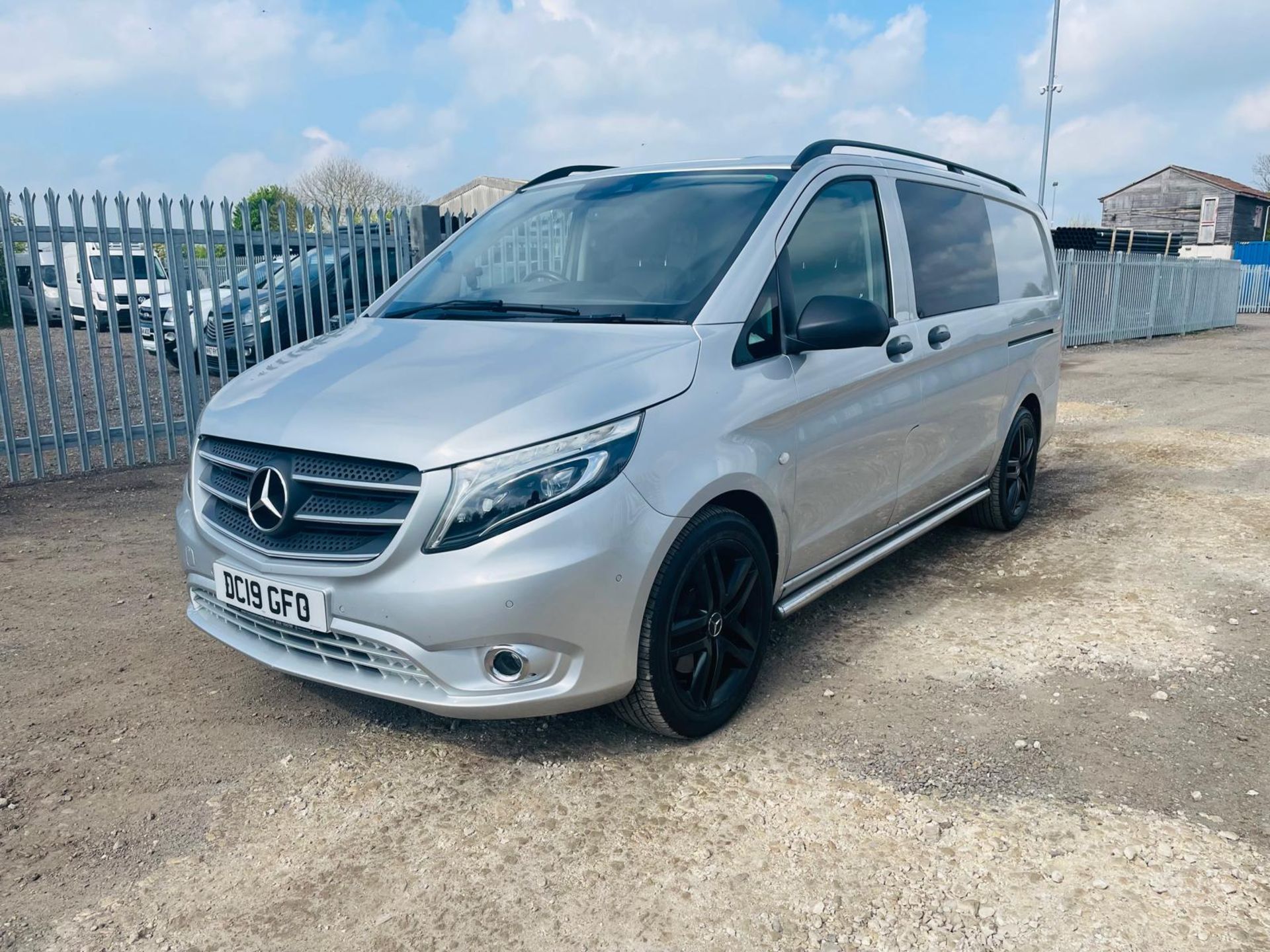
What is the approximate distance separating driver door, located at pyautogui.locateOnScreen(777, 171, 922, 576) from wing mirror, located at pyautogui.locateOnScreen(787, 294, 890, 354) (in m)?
0.09

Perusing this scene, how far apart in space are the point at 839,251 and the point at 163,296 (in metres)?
5.99

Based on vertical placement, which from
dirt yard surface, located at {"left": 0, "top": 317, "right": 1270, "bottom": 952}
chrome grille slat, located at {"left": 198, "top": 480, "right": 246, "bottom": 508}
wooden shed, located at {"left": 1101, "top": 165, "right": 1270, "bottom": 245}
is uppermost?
wooden shed, located at {"left": 1101, "top": 165, "right": 1270, "bottom": 245}

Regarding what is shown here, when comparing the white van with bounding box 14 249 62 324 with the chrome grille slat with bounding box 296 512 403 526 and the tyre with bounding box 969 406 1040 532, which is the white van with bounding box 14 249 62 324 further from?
the tyre with bounding box 969 406 1040 532

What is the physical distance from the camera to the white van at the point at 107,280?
6.99 metres

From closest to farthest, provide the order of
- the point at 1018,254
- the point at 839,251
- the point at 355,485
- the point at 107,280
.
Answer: the point at 355,485 < the point at 839,251 < the point at 1018,254 < the point at 107,280

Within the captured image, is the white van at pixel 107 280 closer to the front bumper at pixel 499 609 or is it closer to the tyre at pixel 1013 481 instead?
the front bumper at pixel 499 609

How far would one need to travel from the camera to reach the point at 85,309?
22.9 ft

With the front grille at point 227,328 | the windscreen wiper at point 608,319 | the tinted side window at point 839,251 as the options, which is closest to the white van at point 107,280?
the front grille at point 227,328

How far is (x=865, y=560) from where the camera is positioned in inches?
160

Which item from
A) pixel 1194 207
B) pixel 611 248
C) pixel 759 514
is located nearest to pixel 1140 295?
pixel 611 248

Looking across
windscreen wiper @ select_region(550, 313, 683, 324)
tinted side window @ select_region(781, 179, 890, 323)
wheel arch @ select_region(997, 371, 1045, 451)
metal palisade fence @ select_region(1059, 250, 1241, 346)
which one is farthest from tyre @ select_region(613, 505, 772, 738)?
metal palisade fence @ select_region(1059, 250, 1241, 346)

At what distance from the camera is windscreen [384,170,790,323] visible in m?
3.39

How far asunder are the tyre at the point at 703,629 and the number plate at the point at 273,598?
0.92m

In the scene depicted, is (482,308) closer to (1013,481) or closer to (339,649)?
(339,649)
